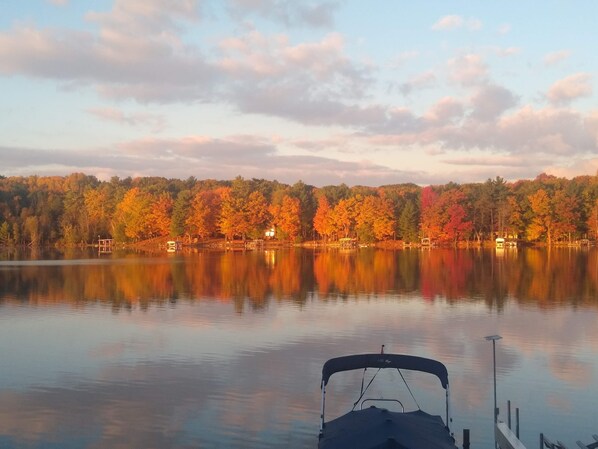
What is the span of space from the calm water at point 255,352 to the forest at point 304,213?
47636 mm

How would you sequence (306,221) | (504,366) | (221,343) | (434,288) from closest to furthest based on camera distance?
(504,366)
(221,343)
(434,288)
(306,221)

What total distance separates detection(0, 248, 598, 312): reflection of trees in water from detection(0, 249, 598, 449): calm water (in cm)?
19

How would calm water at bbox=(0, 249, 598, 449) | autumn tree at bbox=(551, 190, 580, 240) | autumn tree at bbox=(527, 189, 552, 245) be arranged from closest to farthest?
calm water at bbox=(0, 249, 598, 449), autumn tree at bbox=(551, 190, 580, 240), autumn tree at bbox=(527, 189, 552, 245)

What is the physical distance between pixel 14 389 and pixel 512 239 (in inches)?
2954

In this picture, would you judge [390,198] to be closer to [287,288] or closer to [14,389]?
[287,288]

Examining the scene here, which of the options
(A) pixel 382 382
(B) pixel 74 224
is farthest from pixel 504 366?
(B) pixel 74 224

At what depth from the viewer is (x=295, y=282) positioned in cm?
3462

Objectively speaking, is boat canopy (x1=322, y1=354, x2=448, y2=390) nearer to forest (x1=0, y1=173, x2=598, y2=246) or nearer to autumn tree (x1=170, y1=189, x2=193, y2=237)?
forest (x1=0, y1=173, x2=598, y2=246)

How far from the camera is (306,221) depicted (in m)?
92.2

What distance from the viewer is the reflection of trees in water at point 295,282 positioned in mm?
28031

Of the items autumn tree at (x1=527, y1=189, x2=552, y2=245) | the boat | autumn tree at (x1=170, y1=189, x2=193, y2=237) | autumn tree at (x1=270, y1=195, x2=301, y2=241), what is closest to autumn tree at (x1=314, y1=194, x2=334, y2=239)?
autumn tree at (x1=270, y1=195, x2=301, y2=241)

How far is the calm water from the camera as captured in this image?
35.9 ft

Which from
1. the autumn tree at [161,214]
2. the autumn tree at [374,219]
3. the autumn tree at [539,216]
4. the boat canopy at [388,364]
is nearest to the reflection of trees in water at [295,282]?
the boat canopy at [388,364]

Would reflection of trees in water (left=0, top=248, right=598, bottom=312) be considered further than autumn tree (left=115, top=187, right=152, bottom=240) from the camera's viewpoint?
No
